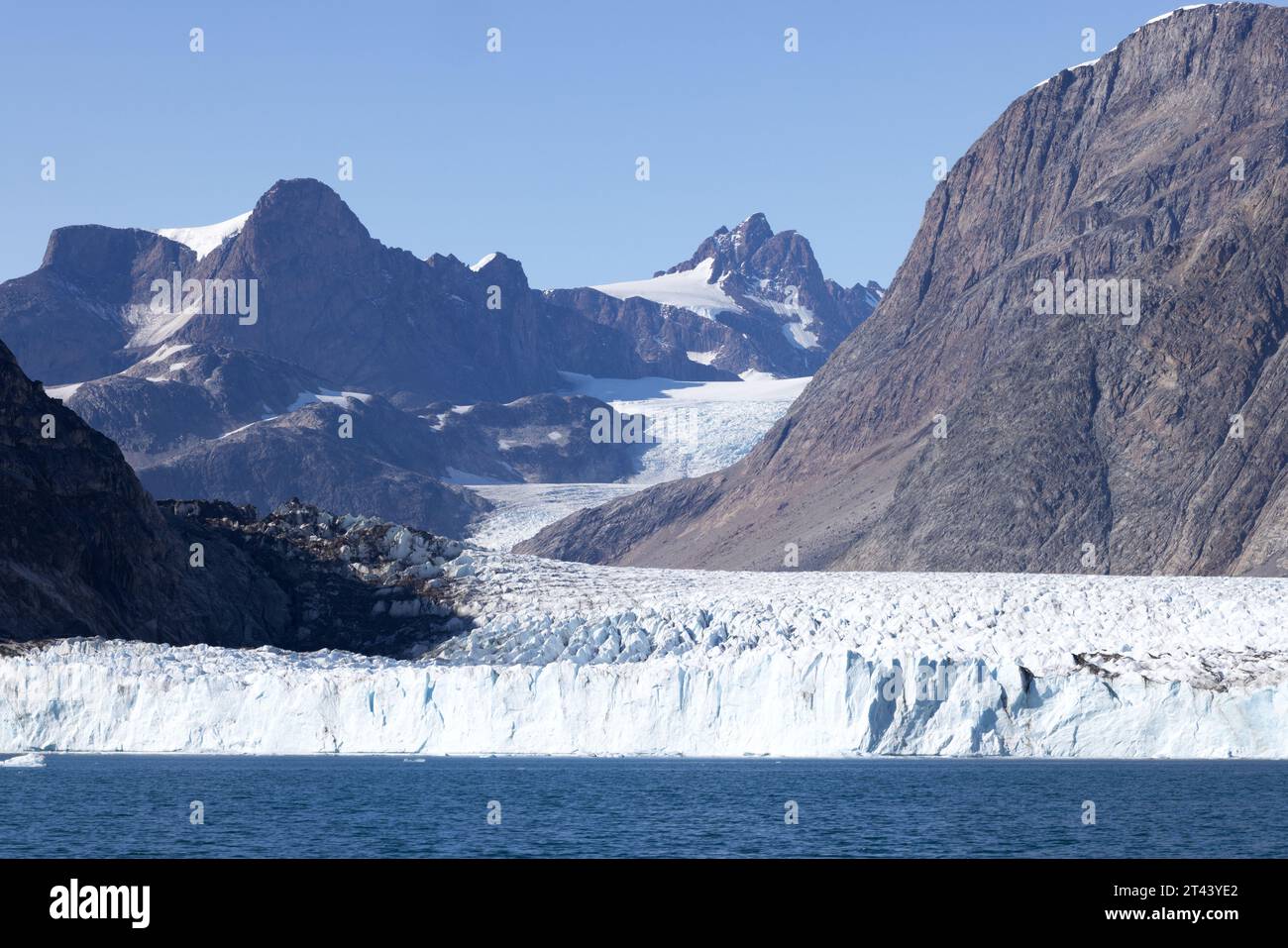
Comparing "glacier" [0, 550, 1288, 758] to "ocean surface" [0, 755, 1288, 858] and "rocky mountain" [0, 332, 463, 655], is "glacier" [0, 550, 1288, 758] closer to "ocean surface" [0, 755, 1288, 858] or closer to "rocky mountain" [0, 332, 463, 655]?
"ocean surface" [0, 755, 1288, 858]

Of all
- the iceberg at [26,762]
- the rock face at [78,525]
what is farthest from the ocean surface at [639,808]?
the rock face at [78,525]

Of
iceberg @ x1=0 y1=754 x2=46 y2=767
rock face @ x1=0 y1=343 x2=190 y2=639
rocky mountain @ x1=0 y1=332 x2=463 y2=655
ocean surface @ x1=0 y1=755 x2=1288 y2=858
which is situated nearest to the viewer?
ocean surface @ x1=0 y1=755 x2=1288 y2=858

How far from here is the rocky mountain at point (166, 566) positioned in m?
90.1

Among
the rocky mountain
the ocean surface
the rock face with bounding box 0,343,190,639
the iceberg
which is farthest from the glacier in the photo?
the rocky mountain

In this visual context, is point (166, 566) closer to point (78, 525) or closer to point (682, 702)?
point (78, 525)

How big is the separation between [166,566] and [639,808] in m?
48.7

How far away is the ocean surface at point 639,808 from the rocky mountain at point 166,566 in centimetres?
2188

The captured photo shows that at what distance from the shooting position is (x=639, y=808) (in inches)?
2067

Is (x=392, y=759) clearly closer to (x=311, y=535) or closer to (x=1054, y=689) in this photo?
(x=1054, y=689)

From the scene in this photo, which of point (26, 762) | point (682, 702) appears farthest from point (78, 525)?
point (682, 702)

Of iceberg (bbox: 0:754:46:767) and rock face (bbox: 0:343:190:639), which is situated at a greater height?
rock face (bbox: 0:343:190:639)

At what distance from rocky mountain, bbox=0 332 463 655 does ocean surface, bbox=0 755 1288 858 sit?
2188 cm

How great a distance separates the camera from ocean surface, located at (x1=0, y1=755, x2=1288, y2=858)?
147 feet
